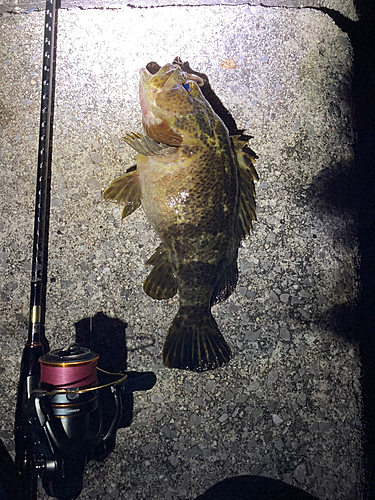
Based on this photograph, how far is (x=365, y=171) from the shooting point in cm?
247

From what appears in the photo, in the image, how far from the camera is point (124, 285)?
2328 mm

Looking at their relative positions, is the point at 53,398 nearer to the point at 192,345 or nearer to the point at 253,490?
the point at 192,345

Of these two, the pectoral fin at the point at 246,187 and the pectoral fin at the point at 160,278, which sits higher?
the pectoral fin at the point at 246,187

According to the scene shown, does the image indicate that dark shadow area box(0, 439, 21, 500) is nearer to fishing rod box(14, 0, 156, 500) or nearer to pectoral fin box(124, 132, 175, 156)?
fishing rod box(14, 0, 156, 500)

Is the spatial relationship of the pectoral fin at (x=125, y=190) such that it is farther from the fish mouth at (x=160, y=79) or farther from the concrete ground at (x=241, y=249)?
the fish mouth at (x=160, y=79)

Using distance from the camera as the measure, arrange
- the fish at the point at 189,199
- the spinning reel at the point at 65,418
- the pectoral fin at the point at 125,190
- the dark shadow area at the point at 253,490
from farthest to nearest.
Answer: the dark shadow area at the point at 253,490, the pectoral fin at the point at 125,190, the fish at the point at 189,199, the spinning reel at the point at 65,418

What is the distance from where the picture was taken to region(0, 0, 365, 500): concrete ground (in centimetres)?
228

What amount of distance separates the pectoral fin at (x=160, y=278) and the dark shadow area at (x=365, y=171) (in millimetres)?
1382

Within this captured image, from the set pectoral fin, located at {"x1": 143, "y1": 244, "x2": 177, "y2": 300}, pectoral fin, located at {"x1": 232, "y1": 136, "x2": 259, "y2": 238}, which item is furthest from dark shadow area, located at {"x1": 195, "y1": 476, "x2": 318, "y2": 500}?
pectoral fin, located at {"x1": 232, "y1": 136, "x2": 259, "y2": 238}

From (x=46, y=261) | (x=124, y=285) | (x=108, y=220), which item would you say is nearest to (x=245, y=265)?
(x=124, y=285)

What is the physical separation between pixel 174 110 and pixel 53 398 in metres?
1.78

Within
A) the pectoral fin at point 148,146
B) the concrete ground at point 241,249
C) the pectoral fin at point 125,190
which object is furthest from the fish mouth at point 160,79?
the pectoral fin at point 125,190

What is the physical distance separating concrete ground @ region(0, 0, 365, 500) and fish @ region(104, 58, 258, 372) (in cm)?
18

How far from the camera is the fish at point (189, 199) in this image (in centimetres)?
194
